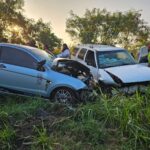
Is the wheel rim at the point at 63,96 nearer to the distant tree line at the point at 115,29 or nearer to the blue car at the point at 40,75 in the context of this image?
the blue car at the point at 40,75

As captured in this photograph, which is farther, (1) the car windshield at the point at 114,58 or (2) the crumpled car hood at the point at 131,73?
(1) the car windshield at the point at 114,58

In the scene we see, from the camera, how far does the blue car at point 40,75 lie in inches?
477

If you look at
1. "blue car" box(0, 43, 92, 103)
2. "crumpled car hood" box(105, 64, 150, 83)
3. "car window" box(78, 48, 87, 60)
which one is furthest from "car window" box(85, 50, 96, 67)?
"blue car" box(0, 43, 92, 103)

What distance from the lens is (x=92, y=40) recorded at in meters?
55.0

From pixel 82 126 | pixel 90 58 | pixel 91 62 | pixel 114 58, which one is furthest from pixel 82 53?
pixel 82 126

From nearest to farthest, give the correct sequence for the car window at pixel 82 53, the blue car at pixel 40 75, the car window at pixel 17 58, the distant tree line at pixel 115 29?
the blue car at pixel 40 75 → the car window at pixel 17 58 → the car window at pixel 82 53 → the distant tree line at pixel 115 29

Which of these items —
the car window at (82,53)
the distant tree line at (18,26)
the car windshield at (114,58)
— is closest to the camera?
the car windshield at (114,58)

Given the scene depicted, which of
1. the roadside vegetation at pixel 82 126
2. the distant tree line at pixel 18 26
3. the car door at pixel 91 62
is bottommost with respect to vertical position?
the roadside vegetation at pixel 82 126

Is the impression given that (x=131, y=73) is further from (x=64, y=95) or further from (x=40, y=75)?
(x=40, y=75)

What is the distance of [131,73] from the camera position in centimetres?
1320

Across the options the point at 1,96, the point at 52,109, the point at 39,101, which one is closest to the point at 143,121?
the point at 52,109

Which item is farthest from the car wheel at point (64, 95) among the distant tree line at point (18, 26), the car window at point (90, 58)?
the distant tree line at point (18, 26)

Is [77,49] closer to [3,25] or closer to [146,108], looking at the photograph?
[146,108]

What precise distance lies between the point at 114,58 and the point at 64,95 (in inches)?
142
